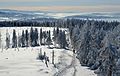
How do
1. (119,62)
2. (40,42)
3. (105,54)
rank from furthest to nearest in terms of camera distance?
(40,42)
(119,62)
(105,54)

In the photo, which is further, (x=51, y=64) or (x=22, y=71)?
(x=51, y=64)

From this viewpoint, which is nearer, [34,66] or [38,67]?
[38,67]

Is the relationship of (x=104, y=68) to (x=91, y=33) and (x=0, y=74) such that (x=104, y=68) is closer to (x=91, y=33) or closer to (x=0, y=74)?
(x=0, y=74)

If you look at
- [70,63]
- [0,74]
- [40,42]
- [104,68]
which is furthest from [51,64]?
[40,42]

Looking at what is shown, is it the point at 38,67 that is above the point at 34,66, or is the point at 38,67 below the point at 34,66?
above

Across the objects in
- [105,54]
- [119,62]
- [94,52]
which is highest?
[105,54]

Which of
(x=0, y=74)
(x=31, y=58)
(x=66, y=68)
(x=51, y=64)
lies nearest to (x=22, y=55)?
(x=31, y=58)

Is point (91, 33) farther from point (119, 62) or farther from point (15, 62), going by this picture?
point (119, 62)


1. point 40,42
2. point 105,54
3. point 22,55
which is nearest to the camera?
point 105,54

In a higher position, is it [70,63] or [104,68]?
[104,68]

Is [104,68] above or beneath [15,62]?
above
